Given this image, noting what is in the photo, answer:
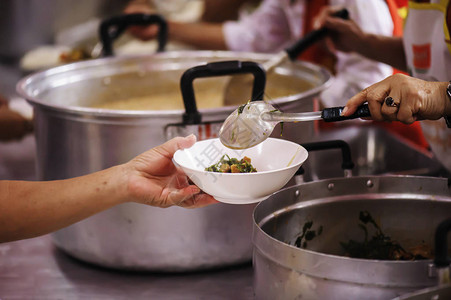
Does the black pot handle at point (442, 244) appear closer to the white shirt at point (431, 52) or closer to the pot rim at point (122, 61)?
the pot rim at point (122, 61)

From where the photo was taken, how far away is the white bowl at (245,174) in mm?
895

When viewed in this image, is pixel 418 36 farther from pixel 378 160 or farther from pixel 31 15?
pixel 31 15

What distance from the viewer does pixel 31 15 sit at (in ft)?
9.25

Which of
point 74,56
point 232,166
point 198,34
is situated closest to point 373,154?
point 198,34

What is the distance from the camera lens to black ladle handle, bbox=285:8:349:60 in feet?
5.56

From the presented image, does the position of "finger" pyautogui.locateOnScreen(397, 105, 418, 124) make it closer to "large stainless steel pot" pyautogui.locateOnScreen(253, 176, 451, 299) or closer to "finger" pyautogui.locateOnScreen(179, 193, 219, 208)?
"large stainless steel pot" pyautogui.locateOnScreen(253, 176, 451, 299)

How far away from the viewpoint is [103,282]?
1335 mm

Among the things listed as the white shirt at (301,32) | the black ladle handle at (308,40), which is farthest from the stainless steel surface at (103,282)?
the white shirt at (301,32)

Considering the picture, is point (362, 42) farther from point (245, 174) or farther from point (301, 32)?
point (245, 174)

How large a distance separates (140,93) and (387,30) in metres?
0.97

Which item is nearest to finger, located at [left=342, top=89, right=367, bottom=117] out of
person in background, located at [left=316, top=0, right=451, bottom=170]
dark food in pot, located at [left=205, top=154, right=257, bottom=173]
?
person in background, located at [left=316, top=0, right=451, bottom=170]

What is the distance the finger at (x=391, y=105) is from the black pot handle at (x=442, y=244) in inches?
9.8

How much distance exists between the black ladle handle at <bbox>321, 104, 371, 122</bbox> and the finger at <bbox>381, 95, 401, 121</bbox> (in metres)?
0.03

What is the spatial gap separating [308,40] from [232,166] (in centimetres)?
92
